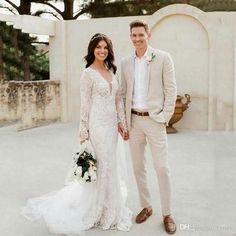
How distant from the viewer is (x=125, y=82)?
345 centimetres

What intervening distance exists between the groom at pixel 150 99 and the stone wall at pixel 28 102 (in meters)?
5.62

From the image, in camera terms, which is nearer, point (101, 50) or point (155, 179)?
point (101, 50)

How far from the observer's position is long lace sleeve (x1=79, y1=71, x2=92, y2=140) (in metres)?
3.38

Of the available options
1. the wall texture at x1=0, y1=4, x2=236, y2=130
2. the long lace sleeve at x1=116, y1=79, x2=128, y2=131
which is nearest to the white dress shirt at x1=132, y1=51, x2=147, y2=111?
the long lace sleeve at x1=116, y1=79, x2=128, y2=131

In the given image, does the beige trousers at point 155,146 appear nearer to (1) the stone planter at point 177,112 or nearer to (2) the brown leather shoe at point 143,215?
(2) the brown leather shoe at point 143,215

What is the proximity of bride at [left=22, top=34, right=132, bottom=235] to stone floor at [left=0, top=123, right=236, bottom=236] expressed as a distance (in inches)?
5.1

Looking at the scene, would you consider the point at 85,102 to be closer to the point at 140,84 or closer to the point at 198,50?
the point at 140,84

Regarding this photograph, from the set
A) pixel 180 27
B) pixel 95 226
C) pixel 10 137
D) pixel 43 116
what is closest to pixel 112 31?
pixel 180 27

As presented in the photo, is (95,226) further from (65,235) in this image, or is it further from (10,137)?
(10,137)

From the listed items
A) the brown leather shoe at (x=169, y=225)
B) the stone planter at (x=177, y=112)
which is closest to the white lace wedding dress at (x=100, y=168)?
the brown leather shoe at (x=169, y=225)

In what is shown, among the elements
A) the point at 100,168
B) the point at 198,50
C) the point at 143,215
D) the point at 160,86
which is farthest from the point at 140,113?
the point at 198,50

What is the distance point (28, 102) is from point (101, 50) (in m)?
5.70

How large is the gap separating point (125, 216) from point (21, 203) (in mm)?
1188

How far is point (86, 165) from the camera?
3375 mm
